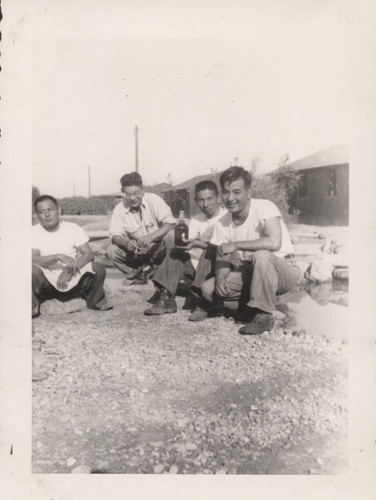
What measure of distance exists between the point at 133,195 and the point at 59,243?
0.45 meters

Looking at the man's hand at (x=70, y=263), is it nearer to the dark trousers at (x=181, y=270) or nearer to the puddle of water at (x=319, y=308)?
the dark trousers at (x=181, y=270)

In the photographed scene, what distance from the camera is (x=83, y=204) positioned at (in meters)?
2.27

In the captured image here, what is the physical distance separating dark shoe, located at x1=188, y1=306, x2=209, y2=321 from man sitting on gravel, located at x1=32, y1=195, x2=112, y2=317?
0.45 m

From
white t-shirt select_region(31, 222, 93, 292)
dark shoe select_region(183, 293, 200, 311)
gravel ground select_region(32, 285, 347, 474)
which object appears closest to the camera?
gravel ground select_region(32, 285, 347, 474)

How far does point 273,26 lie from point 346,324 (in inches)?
56.0

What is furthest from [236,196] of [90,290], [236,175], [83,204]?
[90,290]

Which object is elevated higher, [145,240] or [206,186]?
[206,186]

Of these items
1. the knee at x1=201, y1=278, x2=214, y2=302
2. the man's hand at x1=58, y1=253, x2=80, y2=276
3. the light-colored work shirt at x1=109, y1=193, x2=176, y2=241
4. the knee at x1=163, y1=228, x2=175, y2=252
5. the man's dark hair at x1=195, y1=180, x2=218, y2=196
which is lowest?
the knee at x1=201, y1=278, x2=214, y2=302

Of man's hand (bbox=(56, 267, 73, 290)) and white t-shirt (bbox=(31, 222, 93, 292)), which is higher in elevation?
white t-shirt (bbox=(31, 222, 93, 292))

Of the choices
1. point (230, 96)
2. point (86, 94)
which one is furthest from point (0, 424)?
point (230, 96)

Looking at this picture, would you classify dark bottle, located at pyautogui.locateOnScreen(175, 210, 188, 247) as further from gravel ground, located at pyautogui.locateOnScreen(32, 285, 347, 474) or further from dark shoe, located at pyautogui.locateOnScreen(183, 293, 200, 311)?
gravel ground, located at pyautogui.locateOnScreen(32, 285, 347, 474)

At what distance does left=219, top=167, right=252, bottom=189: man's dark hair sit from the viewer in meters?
2.18

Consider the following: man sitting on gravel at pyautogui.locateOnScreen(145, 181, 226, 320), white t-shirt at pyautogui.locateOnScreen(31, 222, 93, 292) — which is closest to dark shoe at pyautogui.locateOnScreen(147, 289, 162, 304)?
Answer: man sitting on gravel at pyautogui.locateOnScreen(145, 181, 226, 320)

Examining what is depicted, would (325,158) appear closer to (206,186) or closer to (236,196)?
(236,196)
